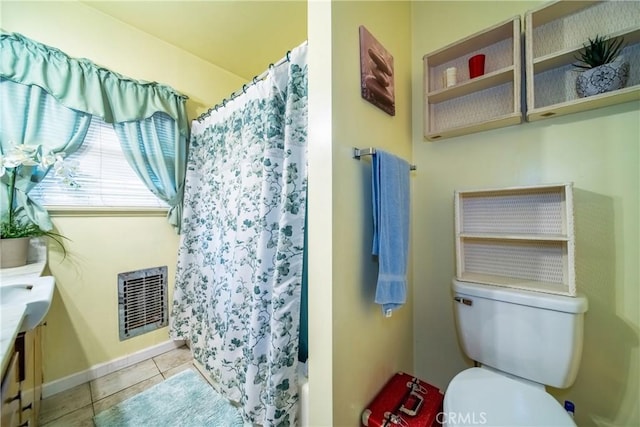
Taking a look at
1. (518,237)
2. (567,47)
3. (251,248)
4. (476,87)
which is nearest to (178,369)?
(251,248)

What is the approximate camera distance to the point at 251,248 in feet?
4.11

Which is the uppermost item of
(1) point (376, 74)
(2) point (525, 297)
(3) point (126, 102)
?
(3) point (126, 102)

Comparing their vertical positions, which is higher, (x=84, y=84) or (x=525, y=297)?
(x=84, y=84)

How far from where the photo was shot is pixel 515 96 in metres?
1.11

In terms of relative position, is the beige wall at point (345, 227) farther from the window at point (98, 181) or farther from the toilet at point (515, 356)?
the window at point (98, 181)

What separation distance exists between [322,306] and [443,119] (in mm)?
1290

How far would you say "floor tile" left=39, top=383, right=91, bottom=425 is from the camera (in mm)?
1327

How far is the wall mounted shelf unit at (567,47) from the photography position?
3.17 feet

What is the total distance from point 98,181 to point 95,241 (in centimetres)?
42

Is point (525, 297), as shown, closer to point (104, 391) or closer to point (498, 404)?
point (498, 404)

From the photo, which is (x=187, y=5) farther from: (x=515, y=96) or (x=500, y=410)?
(x=500, y=410)

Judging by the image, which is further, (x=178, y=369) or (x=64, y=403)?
(x=178, y=369)

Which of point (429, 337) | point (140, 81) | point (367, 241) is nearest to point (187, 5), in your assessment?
point (140, 81)

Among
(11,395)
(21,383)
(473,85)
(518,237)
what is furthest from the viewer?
(473,85)
